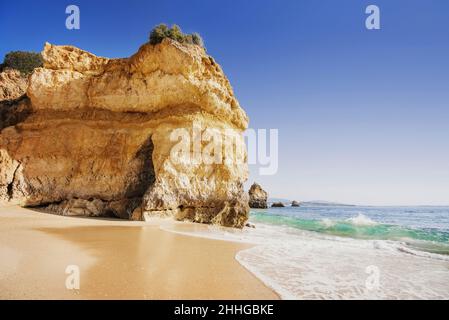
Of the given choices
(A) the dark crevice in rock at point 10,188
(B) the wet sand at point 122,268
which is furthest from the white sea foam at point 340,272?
(A) the dark crevice in rock at point 10,188

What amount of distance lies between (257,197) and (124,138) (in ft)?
125

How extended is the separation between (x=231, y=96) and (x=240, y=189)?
5519 millimetres

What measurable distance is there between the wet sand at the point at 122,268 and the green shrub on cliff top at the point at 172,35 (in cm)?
1084

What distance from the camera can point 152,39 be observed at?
589 inches

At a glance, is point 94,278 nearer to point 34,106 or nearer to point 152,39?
point 152,39

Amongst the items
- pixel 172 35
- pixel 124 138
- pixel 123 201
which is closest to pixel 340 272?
pixel 123 201

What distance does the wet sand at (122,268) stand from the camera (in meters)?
3.88

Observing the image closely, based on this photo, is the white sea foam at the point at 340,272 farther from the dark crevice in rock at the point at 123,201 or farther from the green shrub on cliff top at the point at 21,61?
the green shrub on cliff top at the point at 21,61

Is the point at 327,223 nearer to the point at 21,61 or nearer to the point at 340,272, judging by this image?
the point at 340,272

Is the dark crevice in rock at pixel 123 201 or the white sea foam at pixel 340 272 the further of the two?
the dark crevice in rock at pixel 123 201

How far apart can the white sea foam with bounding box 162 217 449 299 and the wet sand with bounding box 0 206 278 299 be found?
48 cm

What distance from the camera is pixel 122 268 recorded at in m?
4.96

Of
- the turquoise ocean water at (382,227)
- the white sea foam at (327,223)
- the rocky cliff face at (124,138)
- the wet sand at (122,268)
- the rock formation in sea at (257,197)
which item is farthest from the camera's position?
the rock formation in sea at (257,197)
